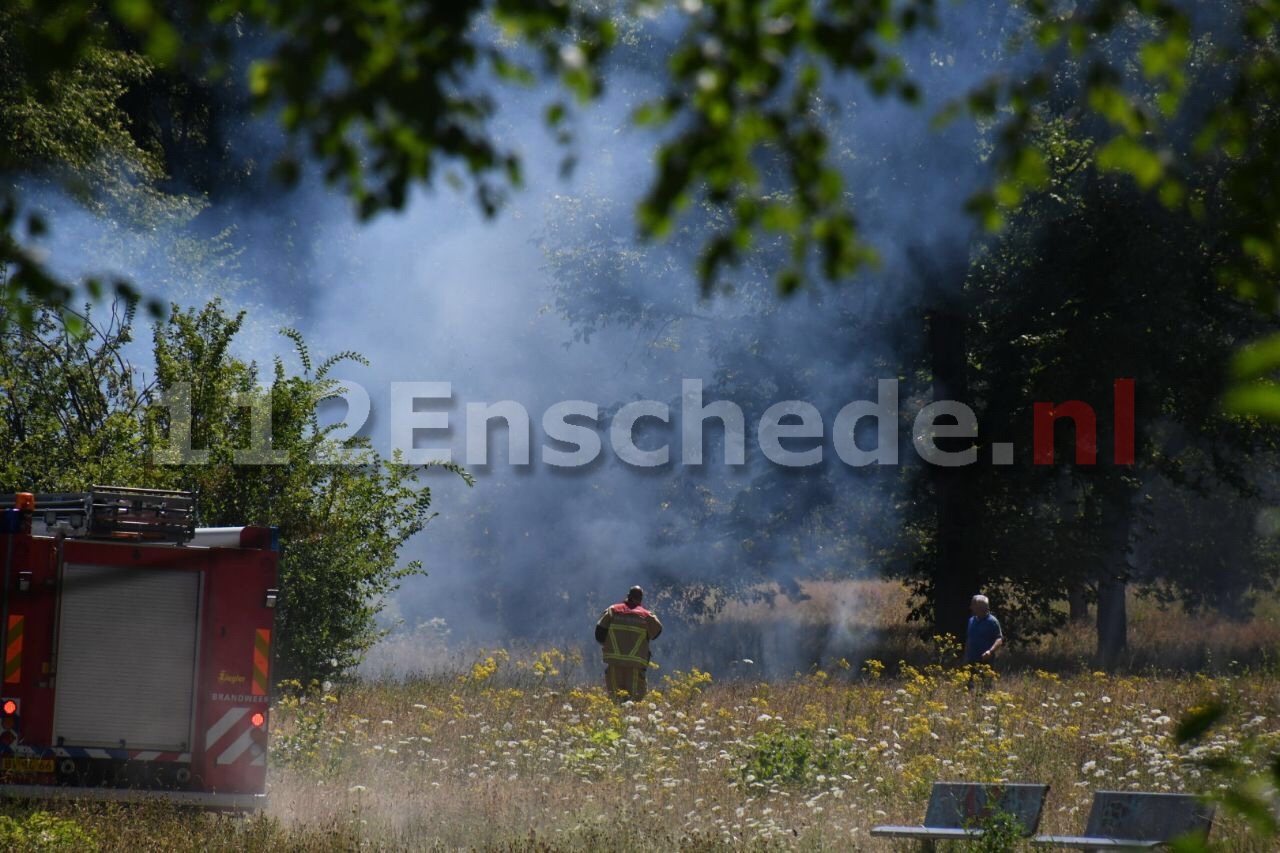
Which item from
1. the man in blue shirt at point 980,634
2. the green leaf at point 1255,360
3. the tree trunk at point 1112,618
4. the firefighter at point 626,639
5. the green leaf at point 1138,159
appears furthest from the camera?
the tree trunk at point 1112,618

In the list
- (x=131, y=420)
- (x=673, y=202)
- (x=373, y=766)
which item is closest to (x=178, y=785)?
(x=373, y=766)

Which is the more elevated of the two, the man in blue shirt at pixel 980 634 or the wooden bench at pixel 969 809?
the man in blue shirt at pixel 980 634

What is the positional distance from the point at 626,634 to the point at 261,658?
17.7 feet

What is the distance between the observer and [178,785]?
A: 29.9 feet

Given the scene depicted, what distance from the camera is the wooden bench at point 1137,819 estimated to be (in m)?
6.87

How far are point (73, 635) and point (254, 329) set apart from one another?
830 inches

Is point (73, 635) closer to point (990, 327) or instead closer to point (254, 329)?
point (990, 327)

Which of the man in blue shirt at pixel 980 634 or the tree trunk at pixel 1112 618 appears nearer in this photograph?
the man in blue shirt at pixel 980 634

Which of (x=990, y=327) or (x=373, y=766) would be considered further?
(x=990, y=327)

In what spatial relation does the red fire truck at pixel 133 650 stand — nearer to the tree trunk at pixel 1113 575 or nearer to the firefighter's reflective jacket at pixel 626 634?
the firefighter's reflective jacket at pixel 626 634

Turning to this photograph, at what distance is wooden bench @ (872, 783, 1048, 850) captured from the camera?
734cm

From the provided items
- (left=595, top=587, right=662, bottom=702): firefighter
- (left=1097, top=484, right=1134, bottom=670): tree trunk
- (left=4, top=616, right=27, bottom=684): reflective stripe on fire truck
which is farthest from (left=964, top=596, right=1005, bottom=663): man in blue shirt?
(left=4, top=616, right=27, bottom=684): reflective stripe on fire truck

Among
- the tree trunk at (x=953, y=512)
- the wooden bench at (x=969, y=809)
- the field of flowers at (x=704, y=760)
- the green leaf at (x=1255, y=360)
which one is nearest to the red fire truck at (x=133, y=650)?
the field of flowers at (x=704, y=760)

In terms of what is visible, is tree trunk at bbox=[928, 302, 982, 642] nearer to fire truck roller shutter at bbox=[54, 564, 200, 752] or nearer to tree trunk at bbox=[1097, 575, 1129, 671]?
tree trunk at bbox=[1097, 575, 1129, 671]
